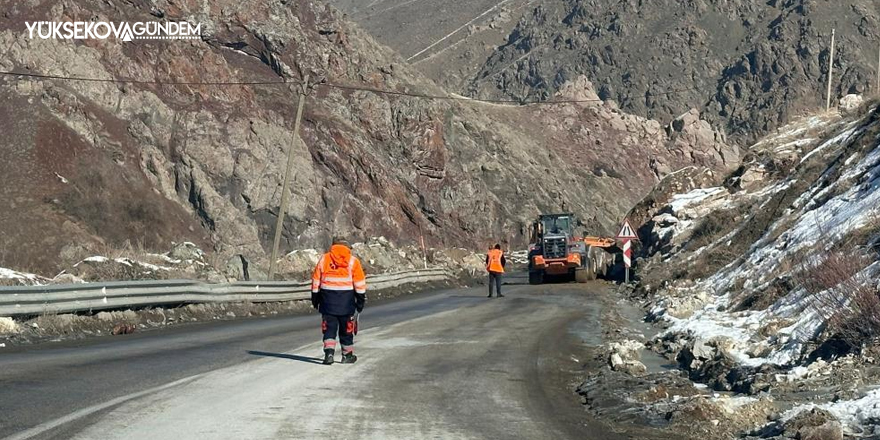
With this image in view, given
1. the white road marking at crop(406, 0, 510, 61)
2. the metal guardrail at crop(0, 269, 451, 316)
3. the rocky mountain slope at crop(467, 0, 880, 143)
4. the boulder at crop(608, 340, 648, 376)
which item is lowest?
the boulder at crop(608, 340, 648, 376)

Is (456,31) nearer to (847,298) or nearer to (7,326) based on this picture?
(7,326)

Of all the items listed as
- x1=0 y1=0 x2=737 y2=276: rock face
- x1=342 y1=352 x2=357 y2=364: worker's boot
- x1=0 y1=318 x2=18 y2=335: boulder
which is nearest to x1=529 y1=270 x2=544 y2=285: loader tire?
x1=0 y1=0 x2=737 y2=276: rock face

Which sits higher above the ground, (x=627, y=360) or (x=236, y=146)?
(x=236, y=146)

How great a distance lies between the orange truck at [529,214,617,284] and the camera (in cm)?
4009

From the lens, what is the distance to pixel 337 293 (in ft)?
42.2

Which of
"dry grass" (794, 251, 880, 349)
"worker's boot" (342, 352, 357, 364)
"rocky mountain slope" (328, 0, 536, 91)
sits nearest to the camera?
"dry grass" (794, 251, 880, 349)

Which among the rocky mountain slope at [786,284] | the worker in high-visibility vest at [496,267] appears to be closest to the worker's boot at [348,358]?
the rocky mountain slope at [786,284]

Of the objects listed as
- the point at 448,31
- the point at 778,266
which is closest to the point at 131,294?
the point at 778,266

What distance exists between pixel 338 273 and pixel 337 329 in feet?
2.59

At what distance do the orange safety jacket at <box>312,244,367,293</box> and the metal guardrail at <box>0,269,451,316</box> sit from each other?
6519 mm

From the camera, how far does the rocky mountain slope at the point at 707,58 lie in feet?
387

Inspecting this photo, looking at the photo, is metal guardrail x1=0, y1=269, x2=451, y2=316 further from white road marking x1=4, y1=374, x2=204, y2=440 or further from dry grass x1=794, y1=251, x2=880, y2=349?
dry grass x1=794, y1=251, x2=880, y2=349

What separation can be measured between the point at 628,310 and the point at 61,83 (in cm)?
3102

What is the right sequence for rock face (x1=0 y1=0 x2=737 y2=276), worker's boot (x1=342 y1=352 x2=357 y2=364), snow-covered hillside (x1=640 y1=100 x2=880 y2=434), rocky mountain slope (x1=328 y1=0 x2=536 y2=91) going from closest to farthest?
snow-covered hillside (x1=640 y1=100 x2=880 y2=434) → worker's boot (x1=342 y1=352 x2=357 y2=364) → rock face (x1=0 y1=0 x2=737 y2=276) → rocky mountain slope (x1=328 y1=0 x2=536 y2=91)
